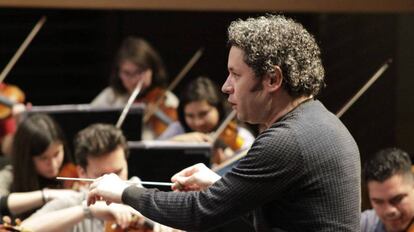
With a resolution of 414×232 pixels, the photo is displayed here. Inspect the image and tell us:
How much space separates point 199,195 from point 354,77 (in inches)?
122

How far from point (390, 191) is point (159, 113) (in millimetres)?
2293

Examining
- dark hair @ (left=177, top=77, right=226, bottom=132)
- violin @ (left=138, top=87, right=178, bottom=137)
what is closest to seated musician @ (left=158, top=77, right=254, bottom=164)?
dark hair @ (left=177, top=77, right=226, bottom=132)

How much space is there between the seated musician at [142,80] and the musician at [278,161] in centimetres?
323

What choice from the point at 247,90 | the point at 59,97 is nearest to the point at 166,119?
the point at 59,97

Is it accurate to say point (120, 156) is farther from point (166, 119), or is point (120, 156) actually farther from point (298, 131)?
point (166, 119)

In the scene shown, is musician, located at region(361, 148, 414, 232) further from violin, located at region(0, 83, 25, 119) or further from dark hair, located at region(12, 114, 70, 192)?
violin, located at region(0, 83, 25, 119)

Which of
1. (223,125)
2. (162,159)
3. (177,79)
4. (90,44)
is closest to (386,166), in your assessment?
(162,159)

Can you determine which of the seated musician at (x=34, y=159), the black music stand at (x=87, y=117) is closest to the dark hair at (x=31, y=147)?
the seated musician at (x=34, y=159)

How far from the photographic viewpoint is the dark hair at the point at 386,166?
3.69m

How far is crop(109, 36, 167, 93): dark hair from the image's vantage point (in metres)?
5.71

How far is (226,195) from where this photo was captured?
7.60 ft

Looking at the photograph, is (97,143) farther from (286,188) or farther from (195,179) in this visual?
(286,188)

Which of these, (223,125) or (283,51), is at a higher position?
(283,51)

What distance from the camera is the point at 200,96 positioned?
17.2ft
